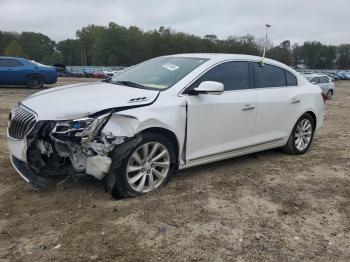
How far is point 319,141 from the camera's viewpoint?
8195 millimetres

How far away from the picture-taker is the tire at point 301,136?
6632 mm

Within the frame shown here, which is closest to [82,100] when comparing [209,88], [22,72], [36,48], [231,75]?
[209,88]

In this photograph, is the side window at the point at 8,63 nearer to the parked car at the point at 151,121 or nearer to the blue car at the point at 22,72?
the blue car at the point at 22,72

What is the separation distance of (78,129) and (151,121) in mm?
774

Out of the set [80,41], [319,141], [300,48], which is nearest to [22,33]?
[80,41]

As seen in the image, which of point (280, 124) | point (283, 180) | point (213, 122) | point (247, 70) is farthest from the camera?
point (280, 124)

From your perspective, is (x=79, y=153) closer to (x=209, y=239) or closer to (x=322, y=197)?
(x=209, y=239)

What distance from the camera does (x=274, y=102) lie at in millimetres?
5984

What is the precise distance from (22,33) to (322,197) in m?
120

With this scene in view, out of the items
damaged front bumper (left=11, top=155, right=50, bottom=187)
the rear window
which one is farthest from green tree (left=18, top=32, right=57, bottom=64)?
damaged front bumper (left=11, top=155, right=50, bottom=187)

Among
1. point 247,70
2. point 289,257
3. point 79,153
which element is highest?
point 247,70

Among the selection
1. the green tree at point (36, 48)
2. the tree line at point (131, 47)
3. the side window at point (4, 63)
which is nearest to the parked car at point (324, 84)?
the side window at point (4, 63)

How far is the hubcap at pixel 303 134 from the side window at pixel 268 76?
2.70ft

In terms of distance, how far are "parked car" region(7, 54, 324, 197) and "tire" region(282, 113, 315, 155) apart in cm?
45
